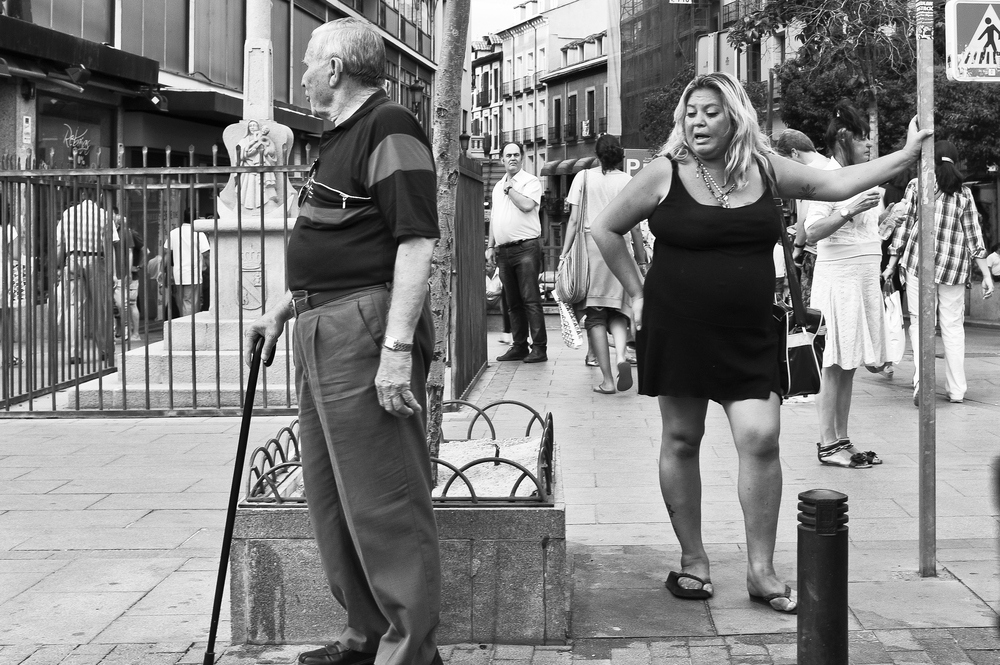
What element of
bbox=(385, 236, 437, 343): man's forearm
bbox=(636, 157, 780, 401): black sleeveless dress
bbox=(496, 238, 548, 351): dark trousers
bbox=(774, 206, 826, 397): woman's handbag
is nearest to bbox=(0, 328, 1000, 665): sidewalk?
bbox=(774, 206, 826, 397): woman's handbag

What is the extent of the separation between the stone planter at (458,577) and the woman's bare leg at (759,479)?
722mm

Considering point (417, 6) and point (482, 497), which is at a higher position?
point (417, 6)

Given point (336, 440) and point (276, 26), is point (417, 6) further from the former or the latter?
point (336, 440)

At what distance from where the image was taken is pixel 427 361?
3.53 m

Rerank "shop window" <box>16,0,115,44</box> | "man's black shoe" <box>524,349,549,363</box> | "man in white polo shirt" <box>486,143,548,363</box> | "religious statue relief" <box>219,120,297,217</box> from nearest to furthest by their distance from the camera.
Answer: "religious statue relief" <box>219,120,297,217</box> → "man in white polo shirt" <box>486,143,548,363</box> → "man's black shoe" <box>524,349,549,363</box> → "shop window" <box>16,0,115,44</box>

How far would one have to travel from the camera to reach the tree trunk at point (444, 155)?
4566 millimetres

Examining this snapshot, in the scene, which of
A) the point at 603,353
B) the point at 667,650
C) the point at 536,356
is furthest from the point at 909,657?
the point at 536,356

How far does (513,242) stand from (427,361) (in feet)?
27.7

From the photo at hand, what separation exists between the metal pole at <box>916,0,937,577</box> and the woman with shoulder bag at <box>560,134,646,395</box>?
4.86m

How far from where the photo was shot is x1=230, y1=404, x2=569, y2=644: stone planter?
390cm

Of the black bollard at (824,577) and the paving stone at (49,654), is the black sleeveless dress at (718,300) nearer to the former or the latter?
the black bollard at (824,577)

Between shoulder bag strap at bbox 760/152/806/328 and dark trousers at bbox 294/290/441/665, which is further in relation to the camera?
shoulder bag strap at bbox 760/152/806/328

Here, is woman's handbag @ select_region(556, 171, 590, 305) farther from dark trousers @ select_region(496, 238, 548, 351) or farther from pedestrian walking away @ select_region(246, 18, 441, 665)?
pedestrian walking away @ select_region(246, 18, 441, 665)

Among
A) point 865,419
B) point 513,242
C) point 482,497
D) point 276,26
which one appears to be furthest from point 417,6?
point 482,497
